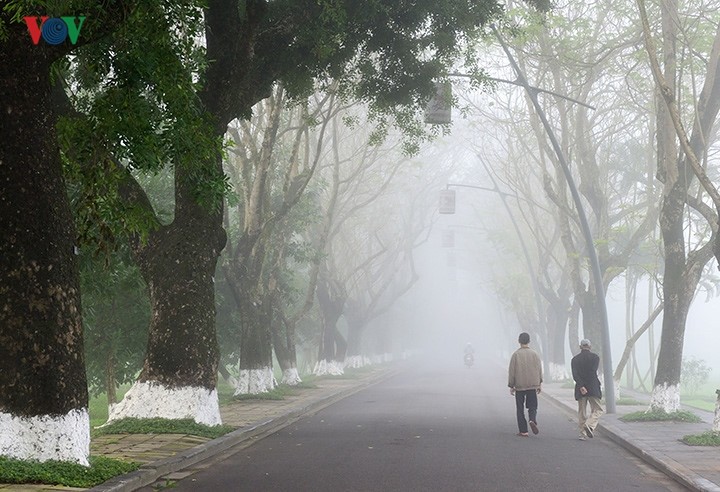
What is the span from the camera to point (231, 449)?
15461mm

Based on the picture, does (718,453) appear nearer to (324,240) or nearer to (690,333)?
(324,240)

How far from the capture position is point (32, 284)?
34.2 ft

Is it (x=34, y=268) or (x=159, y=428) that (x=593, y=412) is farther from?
(x=34, y=268)

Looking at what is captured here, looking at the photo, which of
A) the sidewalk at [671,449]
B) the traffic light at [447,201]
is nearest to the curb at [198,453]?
the sidewalk at [671,449]

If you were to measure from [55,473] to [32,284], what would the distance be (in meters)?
1.85

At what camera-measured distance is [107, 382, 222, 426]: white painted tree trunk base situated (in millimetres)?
17047

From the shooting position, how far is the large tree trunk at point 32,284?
10.4 m

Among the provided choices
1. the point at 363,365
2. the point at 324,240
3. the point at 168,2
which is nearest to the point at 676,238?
the point at 168,2

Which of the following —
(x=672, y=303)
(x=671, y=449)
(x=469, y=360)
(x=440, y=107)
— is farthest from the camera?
(x=469, y=360)

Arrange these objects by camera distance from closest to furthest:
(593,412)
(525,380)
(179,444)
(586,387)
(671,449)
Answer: (179,444)
(671,449)
(586,387)
(525,380)
(593,412)

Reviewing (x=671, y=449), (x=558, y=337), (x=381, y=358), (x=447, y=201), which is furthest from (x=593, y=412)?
(x=381, y=358)

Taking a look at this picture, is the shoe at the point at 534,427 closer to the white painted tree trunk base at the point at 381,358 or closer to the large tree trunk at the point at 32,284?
the large tree trunk at the point at 32,284

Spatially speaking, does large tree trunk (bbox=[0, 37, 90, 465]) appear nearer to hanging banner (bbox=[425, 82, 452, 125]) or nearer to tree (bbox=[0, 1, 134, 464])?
tree (bbox=[0, 1, 134, 464])

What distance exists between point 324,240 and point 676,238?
57.6ft
